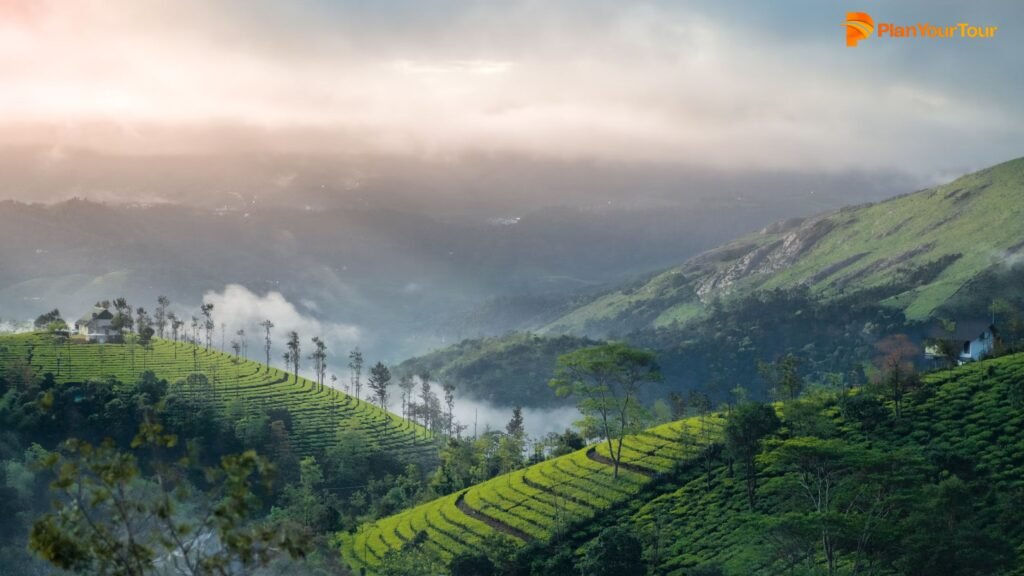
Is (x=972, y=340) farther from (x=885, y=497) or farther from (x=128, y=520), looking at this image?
(x=128, y=520)

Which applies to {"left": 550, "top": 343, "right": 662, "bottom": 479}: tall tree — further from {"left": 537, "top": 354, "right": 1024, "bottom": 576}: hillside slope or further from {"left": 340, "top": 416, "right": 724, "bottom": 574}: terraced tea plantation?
{"left": 537, "top": 354, "right": 1024, "bottom": 576}: hillside slope

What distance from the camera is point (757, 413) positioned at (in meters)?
80.9

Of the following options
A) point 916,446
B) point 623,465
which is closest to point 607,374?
point 623,465

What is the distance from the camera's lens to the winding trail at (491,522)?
8499 cm

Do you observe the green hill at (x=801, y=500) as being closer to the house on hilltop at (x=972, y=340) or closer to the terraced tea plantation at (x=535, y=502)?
the terraced tea plantation at (x=535, y=502)

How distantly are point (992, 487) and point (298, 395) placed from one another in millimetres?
122355

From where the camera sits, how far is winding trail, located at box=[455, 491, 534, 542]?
8499 centimetres

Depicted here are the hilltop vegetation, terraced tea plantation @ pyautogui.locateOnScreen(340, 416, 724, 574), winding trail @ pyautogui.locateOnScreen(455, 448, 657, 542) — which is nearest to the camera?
winding trail @ pyautogui.locateOnScreen(455, 448, 657, 542)

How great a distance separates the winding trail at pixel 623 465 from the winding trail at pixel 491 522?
12.9 metres

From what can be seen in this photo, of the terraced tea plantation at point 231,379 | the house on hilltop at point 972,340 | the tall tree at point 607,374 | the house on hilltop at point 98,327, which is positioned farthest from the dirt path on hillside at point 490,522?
the house on hilltop at point 98,327

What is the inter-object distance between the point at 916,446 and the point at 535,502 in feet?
113

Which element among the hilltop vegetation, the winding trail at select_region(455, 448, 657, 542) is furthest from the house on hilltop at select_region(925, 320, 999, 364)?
the hilltop vegetation

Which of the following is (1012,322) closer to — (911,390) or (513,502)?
(911,390)

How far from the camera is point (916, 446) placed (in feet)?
245
